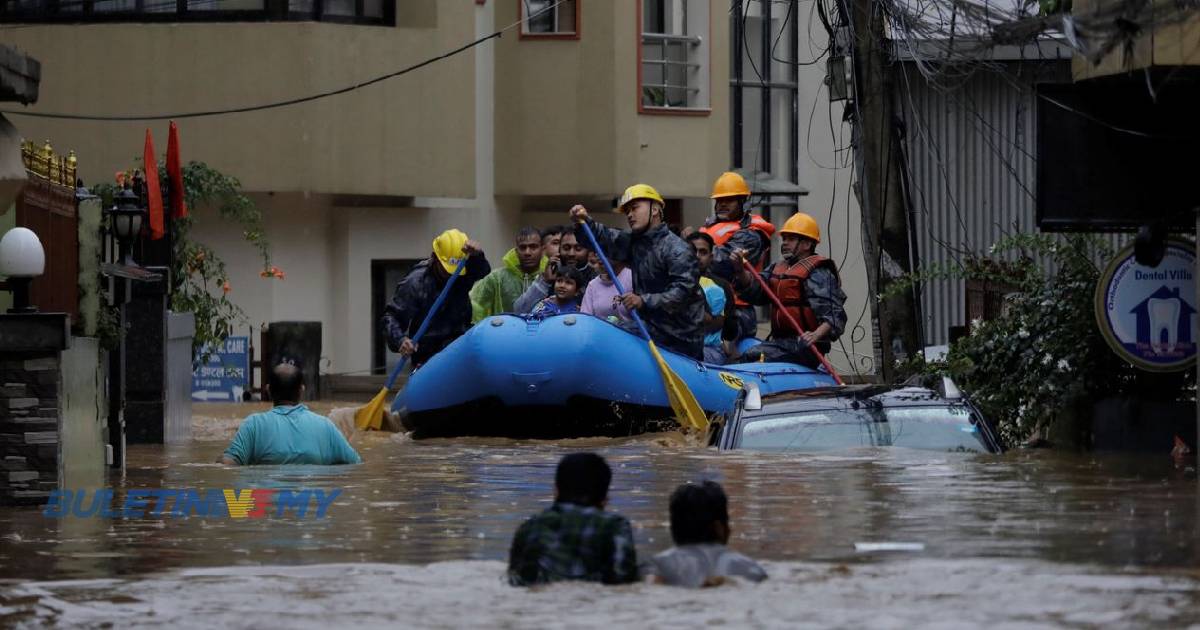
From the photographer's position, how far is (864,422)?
14.8 meters

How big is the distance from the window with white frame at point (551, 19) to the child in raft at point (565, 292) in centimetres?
1245

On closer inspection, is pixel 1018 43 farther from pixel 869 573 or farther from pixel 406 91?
pixel 406 91

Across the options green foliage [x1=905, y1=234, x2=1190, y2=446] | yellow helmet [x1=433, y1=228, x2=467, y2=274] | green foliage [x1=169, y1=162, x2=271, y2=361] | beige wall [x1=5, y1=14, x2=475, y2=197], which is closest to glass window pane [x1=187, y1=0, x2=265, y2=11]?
beige wall [x1=5, y1=14, x2=475, y2=197]

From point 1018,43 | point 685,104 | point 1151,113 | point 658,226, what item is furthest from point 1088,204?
point 685,104

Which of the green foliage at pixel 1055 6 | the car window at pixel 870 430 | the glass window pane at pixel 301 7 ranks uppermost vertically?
the glass window pane at pixel 301 7

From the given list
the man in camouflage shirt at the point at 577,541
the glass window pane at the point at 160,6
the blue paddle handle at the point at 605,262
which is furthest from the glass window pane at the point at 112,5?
the man in camouflage shirt at the point at 577,541

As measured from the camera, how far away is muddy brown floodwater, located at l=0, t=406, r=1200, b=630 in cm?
910

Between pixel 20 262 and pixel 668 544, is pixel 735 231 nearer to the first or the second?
pixel 20 262

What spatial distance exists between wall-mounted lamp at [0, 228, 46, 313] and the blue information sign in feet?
45.2

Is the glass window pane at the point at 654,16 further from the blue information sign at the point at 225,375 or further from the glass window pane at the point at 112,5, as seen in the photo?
the blue information sign at the point at 225,375

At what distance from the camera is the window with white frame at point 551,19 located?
31.2 m

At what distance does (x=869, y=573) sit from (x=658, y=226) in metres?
8.56

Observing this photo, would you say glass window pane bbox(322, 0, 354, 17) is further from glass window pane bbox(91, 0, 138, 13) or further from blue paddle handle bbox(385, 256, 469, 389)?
blue paddle handle bbox(385, 256, 469, 389)

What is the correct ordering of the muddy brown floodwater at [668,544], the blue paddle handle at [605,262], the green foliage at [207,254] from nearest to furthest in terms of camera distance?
the muddy brown floodwater at [668,544], the blue paddle handle at [605,262], the green foliage at [207,254]
